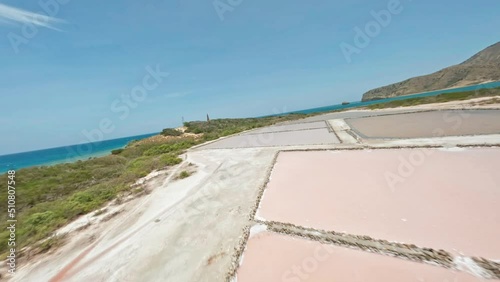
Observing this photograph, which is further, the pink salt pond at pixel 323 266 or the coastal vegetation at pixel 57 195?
the coastal vegetation at pixel 57 195

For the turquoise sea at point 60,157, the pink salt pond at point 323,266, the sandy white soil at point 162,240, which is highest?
the pink salt pond at point 323,266

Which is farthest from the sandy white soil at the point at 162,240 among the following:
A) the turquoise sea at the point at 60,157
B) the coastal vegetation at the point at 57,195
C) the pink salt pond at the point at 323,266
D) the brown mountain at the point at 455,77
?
the brown mountain at the point at 455,77

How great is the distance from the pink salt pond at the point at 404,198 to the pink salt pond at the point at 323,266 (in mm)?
598

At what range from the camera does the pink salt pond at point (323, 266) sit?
123 inches

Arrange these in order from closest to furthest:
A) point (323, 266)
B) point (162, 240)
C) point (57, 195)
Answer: point (323, 266)
point (162, 240)
point (57, 195)

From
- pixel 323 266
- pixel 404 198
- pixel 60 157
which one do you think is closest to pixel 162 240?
pixel 323 266

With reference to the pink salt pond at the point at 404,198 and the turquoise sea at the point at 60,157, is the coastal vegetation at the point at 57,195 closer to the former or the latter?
the pink salt pond at the point at 404,198

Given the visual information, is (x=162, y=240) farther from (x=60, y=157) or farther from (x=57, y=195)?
(x=60, y=157)

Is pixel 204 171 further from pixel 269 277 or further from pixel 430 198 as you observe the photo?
pixel 430 198

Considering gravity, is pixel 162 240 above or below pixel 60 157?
above

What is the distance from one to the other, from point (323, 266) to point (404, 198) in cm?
315

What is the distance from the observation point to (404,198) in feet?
17.2

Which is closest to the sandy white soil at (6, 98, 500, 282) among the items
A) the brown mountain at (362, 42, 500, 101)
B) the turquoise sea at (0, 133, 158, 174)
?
the turquoise sea at (0, 133, 158, 174)

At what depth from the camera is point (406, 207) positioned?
4840 mm
